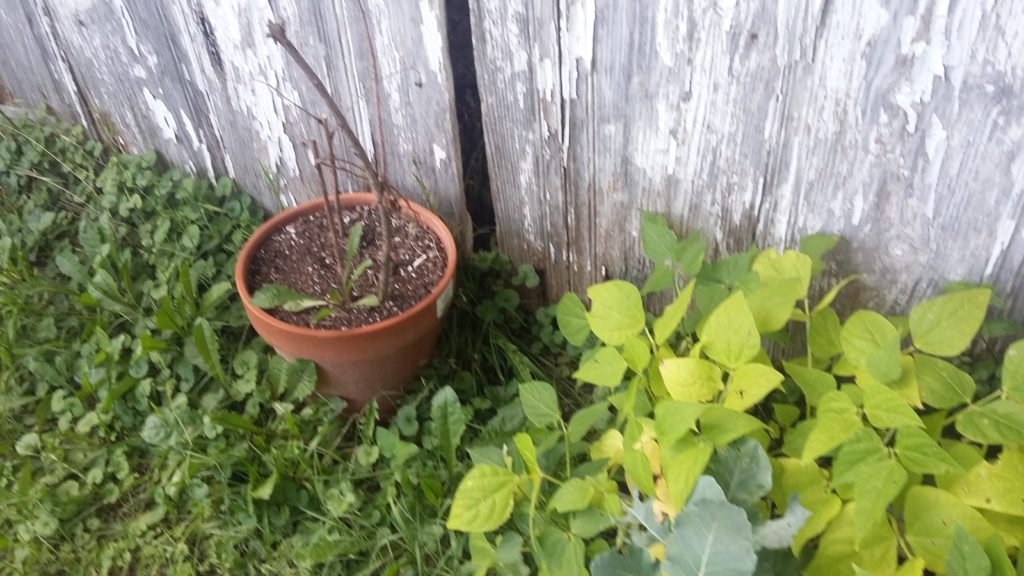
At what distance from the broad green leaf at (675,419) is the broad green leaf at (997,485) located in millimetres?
329

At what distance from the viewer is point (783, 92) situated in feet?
3.46

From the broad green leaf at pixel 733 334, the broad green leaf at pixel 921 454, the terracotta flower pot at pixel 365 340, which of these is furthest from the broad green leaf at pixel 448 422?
the broad green leaf at pixel 921 454

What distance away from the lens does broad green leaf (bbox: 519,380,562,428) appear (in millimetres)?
1269

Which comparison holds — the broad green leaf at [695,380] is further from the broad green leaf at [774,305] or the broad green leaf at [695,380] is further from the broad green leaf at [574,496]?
the broad green leaf at [574,496]

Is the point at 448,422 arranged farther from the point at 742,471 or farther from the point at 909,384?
the point at 909,384

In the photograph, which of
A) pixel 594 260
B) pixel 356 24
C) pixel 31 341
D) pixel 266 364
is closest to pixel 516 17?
pixel 356 24

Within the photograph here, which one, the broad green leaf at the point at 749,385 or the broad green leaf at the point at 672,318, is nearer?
the broad green leaf at the point at 749,385

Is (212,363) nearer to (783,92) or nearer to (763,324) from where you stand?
(763,324)

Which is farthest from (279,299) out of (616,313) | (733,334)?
(733,334)

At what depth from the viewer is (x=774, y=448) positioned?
49.6 inches

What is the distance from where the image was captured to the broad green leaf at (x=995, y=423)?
933 millimetres

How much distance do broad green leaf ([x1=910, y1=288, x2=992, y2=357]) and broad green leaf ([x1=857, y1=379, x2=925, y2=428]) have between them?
4.2 inches

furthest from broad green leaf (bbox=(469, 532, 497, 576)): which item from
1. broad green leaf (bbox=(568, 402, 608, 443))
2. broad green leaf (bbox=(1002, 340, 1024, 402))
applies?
broad green leaf (bbox=(1002, 340, 1024, 402))

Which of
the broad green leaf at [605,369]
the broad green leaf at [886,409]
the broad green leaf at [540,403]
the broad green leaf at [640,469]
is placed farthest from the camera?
the broad green leaf at [540,403]
